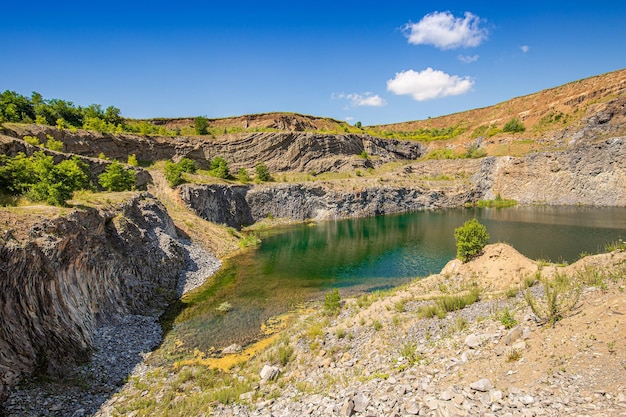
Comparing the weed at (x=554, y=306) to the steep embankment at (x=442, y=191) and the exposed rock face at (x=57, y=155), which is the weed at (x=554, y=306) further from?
the steep embankment at (x=442, y=191)

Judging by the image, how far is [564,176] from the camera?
62.4 m

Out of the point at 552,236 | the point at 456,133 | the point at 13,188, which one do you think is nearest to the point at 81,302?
the point at 13,188

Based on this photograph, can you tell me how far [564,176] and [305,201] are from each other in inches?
1940

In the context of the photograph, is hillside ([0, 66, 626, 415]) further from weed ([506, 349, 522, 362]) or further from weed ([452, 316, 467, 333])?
weed ([506, 349, 522, 362])

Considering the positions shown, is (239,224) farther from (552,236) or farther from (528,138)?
(528,138)

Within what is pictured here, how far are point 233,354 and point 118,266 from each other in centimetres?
1033

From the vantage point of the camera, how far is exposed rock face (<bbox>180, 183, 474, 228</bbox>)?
51.7 metres

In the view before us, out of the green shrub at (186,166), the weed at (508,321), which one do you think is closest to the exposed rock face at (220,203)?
the green shrub at (186,166)

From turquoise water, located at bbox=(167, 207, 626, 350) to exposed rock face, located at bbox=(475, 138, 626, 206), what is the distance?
25.6 feet

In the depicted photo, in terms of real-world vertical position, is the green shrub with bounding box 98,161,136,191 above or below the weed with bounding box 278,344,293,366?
above

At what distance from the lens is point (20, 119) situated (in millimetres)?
48062

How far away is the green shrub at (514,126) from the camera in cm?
8031

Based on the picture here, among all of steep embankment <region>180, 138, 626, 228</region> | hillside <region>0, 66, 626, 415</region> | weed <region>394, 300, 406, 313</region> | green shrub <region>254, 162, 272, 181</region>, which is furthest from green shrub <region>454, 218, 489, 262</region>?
green shrub <region>254, 162, 272, 181</region>

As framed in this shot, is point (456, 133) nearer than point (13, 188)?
No
